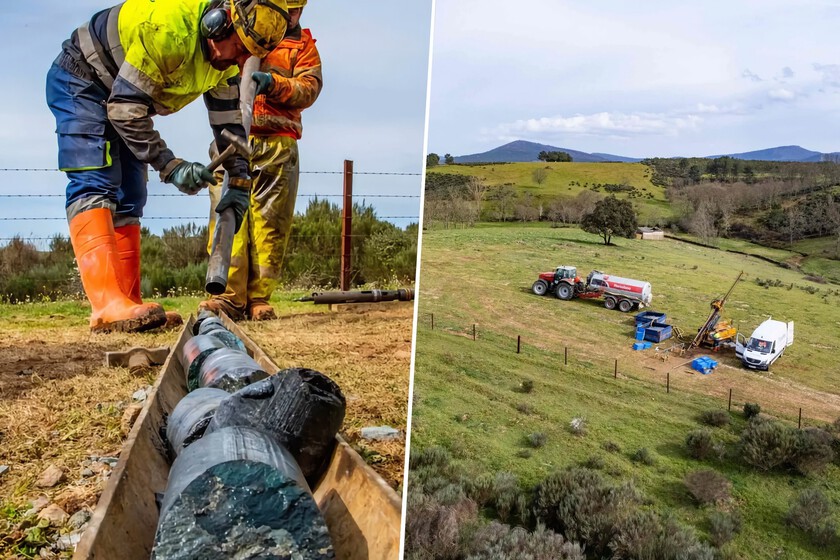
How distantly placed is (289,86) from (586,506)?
363cm

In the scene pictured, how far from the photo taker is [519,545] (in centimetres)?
542

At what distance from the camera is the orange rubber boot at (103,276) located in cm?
380

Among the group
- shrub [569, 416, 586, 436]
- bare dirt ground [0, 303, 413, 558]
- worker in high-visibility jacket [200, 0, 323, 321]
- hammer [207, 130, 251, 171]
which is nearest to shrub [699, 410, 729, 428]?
shrub [569, 416, 586, 436]

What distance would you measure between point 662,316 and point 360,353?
9.14 ft

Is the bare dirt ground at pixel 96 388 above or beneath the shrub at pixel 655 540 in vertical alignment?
above

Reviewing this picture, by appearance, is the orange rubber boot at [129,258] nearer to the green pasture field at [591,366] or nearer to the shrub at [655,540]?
the green pasture field at [591,366]

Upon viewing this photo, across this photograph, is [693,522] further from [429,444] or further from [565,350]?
[429,444]

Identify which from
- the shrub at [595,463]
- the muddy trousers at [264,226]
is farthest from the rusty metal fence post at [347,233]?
the shrub at [595,463]

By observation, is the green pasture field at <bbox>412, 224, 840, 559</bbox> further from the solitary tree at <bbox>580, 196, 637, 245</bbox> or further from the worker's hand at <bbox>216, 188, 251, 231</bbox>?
the worker's hand at <bbox>216, 188, 251, 231</bbox>

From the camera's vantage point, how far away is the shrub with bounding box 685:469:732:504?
5223 millimetres

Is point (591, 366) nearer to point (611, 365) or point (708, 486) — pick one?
point (611, 365)

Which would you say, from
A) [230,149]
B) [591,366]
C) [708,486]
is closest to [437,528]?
[591,366]

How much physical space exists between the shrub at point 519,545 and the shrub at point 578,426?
0.96m

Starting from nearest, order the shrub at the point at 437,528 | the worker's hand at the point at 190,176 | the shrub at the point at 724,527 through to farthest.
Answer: the worker's hand at the point at 190,176, the shrub at the point at 724,527, the shrub at the point at 437,528
